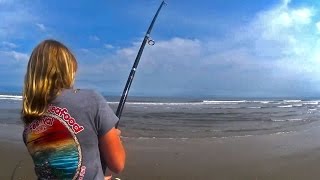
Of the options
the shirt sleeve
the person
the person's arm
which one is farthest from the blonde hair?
the person's arm

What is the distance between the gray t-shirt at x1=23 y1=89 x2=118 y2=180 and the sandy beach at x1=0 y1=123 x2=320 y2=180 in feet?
14.9

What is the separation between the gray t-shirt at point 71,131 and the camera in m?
1.99

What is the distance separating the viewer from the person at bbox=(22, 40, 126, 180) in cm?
198

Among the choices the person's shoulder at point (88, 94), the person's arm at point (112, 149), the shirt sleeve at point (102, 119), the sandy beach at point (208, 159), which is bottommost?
the sandy beach at point (208, 159)

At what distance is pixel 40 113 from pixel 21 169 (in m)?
5.28

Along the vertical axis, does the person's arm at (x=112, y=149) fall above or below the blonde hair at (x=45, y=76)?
below

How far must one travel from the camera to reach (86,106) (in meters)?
1.98

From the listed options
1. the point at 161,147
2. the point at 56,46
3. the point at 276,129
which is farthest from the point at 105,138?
the point at 276,129

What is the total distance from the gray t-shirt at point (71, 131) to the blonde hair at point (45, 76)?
0.14ft

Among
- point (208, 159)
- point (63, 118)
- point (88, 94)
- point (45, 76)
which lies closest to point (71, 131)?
point (63, 118)

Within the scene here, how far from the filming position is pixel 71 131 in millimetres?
1988

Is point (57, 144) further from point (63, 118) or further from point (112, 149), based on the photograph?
point (112, 149)

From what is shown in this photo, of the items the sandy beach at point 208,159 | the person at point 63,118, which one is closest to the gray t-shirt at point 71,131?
the person at point 63,118

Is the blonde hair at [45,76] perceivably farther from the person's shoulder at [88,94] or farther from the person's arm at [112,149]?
the person's arm at [112,149]
